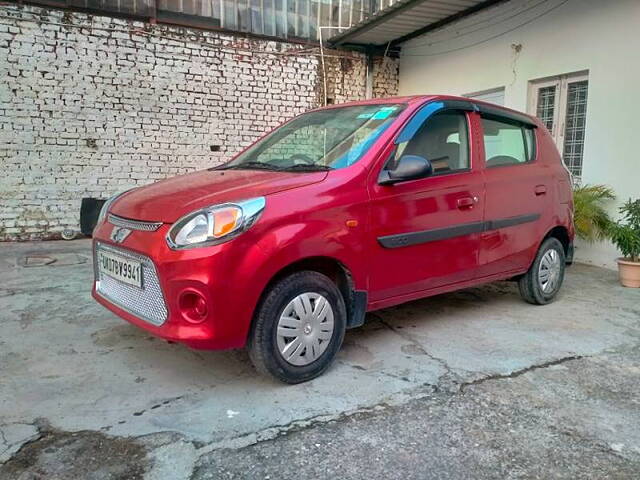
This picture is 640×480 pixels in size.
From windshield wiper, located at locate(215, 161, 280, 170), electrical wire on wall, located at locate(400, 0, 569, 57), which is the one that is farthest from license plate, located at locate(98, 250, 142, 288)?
electrical wire on wall, located at locate(400, 0, 569, 57)

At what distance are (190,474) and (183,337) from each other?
710mm

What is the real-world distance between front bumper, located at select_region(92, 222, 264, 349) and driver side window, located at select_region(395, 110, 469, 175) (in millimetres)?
1414

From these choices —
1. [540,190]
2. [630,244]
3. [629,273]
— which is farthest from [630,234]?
[540,190]

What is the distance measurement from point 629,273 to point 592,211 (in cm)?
97

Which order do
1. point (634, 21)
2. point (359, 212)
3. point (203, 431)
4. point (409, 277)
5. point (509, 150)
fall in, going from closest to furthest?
point (203, 431) → point (359, 212) → point (409, 277) → point (509, 150) → point (634, 21)

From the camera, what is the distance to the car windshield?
3365 mm

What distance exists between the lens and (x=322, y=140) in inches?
145

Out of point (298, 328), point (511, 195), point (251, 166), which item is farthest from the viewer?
point (511, 195)

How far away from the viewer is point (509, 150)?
435 cm

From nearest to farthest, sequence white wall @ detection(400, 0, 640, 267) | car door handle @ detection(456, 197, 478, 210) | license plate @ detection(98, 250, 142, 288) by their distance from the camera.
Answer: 1. license plate @ detection(98, 250, 142, 288)
2. car door handle @ detection(456, 197, 478, 210)
3. white wall @ detection(400, 0, 640, 267)

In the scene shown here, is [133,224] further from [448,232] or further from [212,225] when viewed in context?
[448,232]

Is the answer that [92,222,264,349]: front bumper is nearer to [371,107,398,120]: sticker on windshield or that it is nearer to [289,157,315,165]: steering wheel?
[289,157,315,165]: steering wheel

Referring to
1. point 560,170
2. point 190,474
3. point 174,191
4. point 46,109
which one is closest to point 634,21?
point 560,170

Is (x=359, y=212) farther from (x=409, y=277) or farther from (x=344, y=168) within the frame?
(x=409, y=277)
